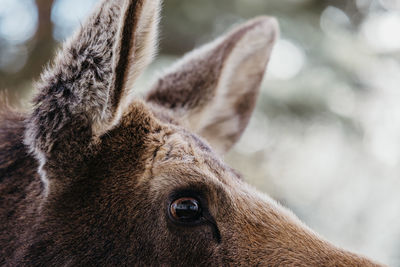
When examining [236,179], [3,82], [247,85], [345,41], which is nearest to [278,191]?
[345,41]

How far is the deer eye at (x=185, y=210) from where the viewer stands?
7.84 feet

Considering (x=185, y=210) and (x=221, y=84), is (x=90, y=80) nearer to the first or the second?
(x=185, y=210)

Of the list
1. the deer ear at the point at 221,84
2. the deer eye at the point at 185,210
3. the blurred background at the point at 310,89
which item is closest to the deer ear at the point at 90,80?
the deer eye at the point at 185,210

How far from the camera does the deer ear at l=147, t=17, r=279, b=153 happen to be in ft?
11.9

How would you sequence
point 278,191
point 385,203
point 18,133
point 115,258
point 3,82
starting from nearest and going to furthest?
point 115,258 → point 18,133 → point 3,82 → point 278,191 → point 385,203

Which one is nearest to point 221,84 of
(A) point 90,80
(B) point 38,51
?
(A) point 90,80

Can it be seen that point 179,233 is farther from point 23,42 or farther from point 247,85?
point 23,42

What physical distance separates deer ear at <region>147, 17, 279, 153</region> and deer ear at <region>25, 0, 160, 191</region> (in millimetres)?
1054

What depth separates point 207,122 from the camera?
374 centimetres

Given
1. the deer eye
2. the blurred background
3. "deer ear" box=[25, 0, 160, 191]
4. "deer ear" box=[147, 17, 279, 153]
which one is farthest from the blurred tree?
the deer eye

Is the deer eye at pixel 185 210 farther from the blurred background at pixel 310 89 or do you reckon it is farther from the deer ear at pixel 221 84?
the blurred background at pixel 310 89

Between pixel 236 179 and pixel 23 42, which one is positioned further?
pixel 23 42

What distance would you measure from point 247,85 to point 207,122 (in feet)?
1.47

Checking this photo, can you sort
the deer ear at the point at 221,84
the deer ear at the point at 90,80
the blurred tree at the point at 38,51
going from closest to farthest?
the deer ear at the point at 90,80 → the deer ear at the point at 221,84 → the blurred tree at the point at 38,51
